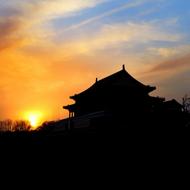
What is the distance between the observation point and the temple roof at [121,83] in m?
37.4

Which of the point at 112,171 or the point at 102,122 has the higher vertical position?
the point at 102,122

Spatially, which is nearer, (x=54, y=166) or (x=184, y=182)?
(x=184, y=182)

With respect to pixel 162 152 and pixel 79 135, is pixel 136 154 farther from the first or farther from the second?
pixel 79 135

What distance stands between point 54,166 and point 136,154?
3.82m

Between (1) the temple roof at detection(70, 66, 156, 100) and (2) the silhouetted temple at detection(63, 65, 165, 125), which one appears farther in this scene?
(1) the temple roof at detection(70, 66, 156, 100)

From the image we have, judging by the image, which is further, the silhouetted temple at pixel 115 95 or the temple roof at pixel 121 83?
the temple roof at pixel 121 83

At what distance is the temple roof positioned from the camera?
37.4m

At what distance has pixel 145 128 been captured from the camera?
16.8 metres

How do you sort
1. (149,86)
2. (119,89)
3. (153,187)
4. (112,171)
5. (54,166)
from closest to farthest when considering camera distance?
(153,187) < (112,171) < (54,166) < (119,89) < (149,86)

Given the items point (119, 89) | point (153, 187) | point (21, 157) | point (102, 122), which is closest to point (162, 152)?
point (153, 187)

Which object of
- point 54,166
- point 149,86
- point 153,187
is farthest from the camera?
point 149,86

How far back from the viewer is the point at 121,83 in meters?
38.0

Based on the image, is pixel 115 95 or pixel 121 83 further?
pixel 121 83

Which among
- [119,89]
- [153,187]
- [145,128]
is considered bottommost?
[153,187]
